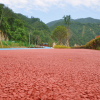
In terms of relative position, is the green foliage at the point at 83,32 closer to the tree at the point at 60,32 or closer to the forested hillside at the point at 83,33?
the forested hillside at the point at 83,33

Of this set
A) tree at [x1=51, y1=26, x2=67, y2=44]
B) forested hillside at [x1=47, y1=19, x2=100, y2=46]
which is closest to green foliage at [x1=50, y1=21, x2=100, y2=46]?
forested hillside at [x1=47, y1=19, x2=100, y2=46]

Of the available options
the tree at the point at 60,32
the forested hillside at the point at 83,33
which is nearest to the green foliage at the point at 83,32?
the forested hillside at the point at 83,33

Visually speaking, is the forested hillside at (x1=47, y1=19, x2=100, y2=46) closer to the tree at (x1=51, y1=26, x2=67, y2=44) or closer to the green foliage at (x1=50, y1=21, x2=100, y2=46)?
the green foliage at (x1=50, y1=21, x2=100, y2=46)

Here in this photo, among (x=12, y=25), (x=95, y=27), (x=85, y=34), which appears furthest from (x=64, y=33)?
(x=95, y=27)

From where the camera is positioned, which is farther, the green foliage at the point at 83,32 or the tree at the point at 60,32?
the green foliage at the point at 83,32

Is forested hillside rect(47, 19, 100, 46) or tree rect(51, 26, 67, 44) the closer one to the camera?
tree rect(51, 26, 67, 44)

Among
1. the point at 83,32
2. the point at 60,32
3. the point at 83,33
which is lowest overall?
the point at 60,32

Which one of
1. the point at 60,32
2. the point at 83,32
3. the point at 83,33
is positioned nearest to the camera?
the point at 60,32

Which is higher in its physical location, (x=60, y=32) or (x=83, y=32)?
(x=83, y=32)

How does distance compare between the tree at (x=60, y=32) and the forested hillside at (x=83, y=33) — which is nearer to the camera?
the tree at (x=60, y=32)

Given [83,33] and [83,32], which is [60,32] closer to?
[83,33]

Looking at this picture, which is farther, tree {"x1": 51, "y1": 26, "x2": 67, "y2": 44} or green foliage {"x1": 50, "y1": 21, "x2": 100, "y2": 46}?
green foliage {"x1": 50, "y1": 21, "x2": 100, "y2": 46}

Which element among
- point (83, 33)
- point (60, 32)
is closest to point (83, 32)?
point (83, 33)

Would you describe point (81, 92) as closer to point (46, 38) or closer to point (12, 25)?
point (12, 25)
